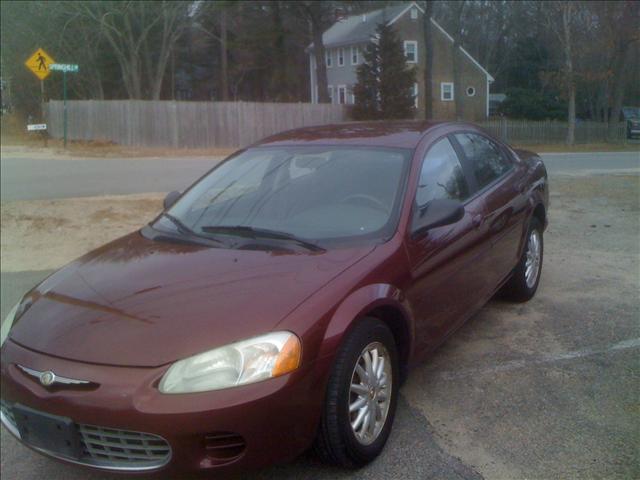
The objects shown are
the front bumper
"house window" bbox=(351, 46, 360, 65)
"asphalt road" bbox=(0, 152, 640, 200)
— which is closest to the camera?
the front bumper

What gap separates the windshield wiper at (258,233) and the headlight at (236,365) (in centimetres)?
79

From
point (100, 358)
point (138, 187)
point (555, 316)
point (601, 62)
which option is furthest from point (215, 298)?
point (138, 187)

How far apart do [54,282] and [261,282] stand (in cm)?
125

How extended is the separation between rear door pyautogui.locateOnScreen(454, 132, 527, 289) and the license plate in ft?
9.05

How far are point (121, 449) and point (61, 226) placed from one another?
7.15 m

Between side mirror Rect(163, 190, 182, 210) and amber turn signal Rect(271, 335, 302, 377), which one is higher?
side mirror Rect(163, 190, 182, 210)

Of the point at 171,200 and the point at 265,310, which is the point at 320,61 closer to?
the point at 171,200

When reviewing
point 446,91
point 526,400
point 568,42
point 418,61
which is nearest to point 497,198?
point 526,400

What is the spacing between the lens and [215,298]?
298 cm

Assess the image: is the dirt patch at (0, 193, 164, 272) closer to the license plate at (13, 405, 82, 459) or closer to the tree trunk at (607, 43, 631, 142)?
the license plate at (13, 405, 82, 459)

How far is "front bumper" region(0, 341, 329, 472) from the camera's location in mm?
2572

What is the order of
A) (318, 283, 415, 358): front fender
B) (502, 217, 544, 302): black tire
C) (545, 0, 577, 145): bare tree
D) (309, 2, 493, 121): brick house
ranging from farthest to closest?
1. (309, 2, 493, 121): brick house
2. (545, 0, 577, 145): bare tree
3. (502, 217, 544, 302): black tire
4. (318, 283, 415, 358): front fender

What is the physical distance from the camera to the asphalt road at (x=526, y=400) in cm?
313

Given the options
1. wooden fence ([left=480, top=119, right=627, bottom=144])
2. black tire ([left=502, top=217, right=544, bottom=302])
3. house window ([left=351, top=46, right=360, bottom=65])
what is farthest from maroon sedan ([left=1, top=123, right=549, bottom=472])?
house window ([left=351, top=46, right=360, bottom=65])
